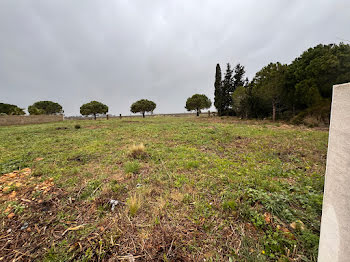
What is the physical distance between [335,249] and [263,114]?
2243 cm

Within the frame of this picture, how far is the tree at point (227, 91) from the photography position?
26328 mm

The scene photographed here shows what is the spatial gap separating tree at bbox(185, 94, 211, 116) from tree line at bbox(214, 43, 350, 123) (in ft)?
53.2

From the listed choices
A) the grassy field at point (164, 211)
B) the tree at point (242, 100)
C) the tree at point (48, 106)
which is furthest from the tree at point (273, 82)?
the tree at point (48, 106)

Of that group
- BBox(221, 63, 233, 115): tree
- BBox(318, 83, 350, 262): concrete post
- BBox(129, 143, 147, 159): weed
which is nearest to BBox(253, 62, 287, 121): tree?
BBox(221, 63, 233, 115): tree

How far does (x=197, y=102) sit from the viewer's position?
36188 millimetres

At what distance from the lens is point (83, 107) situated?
117ft

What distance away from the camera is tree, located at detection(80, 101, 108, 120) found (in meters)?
34.3

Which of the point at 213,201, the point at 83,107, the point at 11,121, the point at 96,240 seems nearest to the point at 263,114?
the point at 213,201

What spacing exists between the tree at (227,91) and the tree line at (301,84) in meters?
5.89

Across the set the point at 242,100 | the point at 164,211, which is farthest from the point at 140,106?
the point at 164,211

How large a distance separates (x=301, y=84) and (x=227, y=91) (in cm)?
1558

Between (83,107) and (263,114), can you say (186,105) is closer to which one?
(263,114)

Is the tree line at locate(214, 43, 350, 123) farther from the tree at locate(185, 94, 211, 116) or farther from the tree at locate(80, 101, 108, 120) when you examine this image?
the tree at locate(80, 101, 108, 120)

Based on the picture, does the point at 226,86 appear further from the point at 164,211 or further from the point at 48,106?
the point at 48,106
